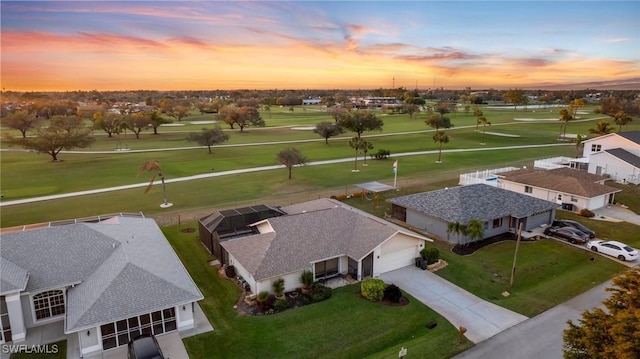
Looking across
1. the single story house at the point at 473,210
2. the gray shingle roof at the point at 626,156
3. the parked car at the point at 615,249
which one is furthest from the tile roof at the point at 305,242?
the gray shingle roof at the point at 626,156

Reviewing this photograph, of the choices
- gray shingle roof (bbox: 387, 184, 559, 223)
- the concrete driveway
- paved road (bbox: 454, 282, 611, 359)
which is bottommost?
paved road (bbox: 454, 282, 611, 359)

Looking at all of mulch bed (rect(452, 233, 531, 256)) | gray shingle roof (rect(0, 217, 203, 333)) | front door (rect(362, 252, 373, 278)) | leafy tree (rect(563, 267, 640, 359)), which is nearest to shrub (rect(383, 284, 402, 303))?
front door (rect(362, 252, 373, 278))

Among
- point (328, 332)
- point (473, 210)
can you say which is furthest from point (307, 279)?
point (473, 210)

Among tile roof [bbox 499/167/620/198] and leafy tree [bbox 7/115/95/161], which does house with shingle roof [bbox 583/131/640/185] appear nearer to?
tile roof [bbox 499/167/620/198]

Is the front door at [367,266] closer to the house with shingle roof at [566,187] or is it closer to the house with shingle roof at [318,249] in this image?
the house with shingle roof at [318,249]

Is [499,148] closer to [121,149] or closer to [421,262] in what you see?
[421,262]

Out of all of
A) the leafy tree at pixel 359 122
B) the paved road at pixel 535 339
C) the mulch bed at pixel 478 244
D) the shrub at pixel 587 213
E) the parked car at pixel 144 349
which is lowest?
the paved road at pixel 535 339
